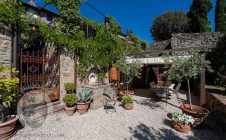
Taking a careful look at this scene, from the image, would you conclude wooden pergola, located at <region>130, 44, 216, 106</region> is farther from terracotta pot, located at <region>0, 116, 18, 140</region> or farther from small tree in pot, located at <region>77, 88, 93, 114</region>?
terracotta pot, located at <region>0, 116, 18, 140</region>

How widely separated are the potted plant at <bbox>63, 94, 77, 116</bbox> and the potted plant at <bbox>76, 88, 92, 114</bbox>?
22cm

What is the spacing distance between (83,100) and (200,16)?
1790 cm

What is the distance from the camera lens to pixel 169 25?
22047 millimetres

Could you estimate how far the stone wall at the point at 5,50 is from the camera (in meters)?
4.18

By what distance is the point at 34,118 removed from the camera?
4.72 m

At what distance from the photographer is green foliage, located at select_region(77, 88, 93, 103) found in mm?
5809

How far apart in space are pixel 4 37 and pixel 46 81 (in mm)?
1999

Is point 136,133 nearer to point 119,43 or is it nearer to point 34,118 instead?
Result: point 34,118

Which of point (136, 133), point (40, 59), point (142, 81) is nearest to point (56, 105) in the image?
point (40, 59)

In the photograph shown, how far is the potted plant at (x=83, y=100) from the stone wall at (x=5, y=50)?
2.62 m

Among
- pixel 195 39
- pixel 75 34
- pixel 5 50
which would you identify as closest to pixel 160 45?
pixel 195 39

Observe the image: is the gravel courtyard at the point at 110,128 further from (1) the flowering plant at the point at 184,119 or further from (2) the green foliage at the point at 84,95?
(2) the green foliage at the point at 84,95

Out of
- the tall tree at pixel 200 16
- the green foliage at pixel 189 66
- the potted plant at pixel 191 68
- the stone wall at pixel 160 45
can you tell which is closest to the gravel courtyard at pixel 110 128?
the potted plant at pixel 191 68

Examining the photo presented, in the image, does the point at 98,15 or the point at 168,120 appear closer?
the point at 168,120
